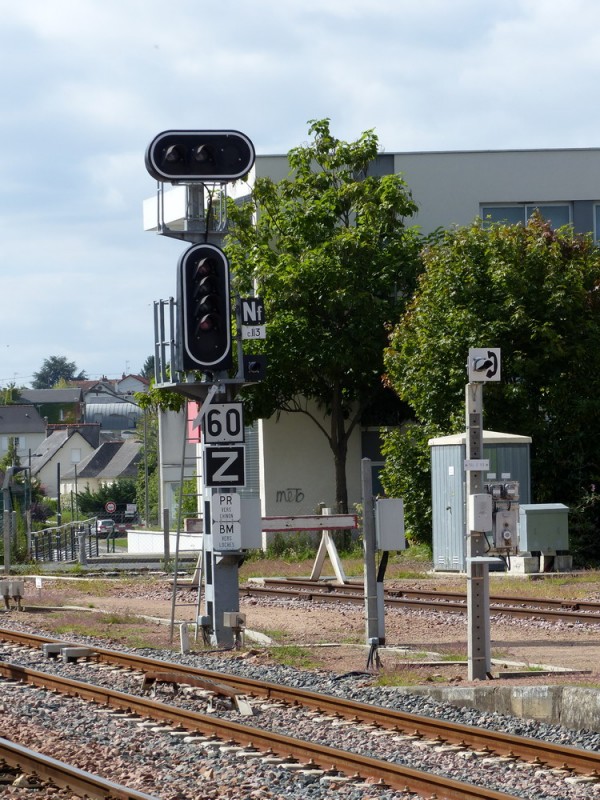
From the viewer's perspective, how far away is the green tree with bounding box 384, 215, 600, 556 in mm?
28781

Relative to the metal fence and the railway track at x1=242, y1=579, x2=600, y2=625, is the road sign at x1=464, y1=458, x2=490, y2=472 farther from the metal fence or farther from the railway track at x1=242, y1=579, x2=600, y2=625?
the metal fence

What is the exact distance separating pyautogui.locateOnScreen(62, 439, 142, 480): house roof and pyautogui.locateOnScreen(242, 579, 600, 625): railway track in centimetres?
9562

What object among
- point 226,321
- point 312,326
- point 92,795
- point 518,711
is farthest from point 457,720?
point 312,326

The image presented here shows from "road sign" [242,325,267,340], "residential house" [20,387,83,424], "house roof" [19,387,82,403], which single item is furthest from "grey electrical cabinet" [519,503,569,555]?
"house roof" [19,387,82,403]

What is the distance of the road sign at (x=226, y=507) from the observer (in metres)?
14.4

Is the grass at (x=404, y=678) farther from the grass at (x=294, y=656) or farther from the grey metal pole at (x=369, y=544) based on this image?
the grass at (x=294, y=656)

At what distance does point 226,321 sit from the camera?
46.9 ft

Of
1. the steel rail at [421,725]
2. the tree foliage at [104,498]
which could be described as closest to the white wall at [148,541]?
the steel rail at [421,725]

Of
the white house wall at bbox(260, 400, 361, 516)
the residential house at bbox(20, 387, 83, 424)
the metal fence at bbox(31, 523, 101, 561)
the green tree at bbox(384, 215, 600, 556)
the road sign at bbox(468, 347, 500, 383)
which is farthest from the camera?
the residential house at bbox(20, 387, 83, 424)

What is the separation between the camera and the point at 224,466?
14.4 metres

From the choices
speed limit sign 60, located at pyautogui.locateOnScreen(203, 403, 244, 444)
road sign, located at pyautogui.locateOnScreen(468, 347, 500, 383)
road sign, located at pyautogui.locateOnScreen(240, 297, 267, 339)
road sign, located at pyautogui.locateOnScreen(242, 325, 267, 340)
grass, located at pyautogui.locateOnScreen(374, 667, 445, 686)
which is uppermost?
road sign, located at pyautogui.locateOnScreen(240, 297, 267, 339)

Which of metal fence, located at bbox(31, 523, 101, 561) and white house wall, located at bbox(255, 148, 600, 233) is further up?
white house wall, located at bbox(255, 148, 600, 233)

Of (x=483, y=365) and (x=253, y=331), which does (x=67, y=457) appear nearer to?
(x=253, y=331)

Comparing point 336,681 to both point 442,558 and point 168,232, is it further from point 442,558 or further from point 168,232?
point 442,558
